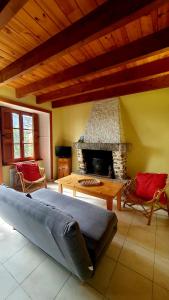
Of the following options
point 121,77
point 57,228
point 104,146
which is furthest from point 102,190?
point 121,77

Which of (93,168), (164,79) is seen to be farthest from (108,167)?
(164,79)

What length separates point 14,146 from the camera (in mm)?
3818

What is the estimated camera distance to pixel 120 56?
176cm

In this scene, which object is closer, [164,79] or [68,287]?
[68,287]

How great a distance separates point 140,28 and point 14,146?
360 centimetres

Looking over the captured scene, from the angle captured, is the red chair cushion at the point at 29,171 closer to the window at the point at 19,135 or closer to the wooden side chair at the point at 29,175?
the wooden side chair at the point at 29,175

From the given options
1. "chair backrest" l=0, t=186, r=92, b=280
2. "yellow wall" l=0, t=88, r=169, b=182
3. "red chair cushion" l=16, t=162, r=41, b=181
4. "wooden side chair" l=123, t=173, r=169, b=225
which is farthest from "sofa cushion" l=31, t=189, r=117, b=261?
"yellow wall" l=0, t=88, r=169, b=182

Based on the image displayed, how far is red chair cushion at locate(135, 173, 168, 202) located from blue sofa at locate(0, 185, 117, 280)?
3.89 ft

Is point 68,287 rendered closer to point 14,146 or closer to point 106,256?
point 106,256

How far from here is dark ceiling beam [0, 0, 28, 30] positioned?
987 mm

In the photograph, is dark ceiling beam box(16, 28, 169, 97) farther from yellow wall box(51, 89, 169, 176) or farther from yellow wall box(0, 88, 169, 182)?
yellow wall box(51, 89, 169, 176)

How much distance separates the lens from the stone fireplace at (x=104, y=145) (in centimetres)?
364

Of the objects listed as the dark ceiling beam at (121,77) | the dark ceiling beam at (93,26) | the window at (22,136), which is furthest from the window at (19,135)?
the dark ceiling beam at (93,26)

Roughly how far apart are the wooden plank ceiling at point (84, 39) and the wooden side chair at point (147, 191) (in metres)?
1.83
